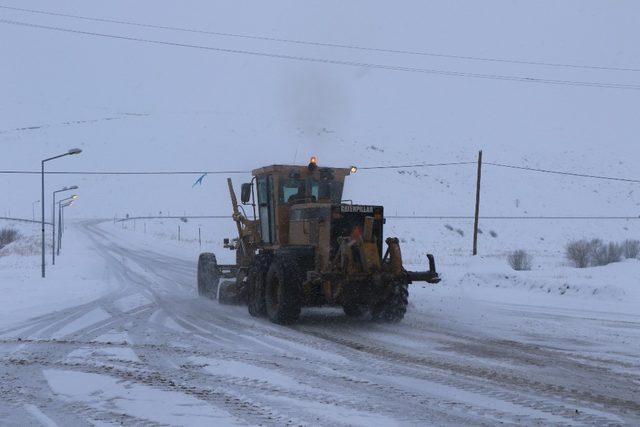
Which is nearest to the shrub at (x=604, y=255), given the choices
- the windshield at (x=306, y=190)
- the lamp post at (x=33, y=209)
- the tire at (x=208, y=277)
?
the tire at (x=208, y=277)

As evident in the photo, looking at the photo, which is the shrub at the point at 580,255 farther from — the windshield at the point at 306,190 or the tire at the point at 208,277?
the windshield at the point at 306,190

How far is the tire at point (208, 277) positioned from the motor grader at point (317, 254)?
2.54 meters

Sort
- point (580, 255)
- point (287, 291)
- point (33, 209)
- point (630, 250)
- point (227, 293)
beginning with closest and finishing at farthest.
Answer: point (287, 291), point (227, 293), point (580, 255), point (630, 250), point (33, 209)

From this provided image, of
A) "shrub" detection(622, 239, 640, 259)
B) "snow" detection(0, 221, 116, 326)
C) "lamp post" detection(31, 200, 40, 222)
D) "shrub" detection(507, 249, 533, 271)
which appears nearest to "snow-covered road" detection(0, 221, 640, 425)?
"snow" detection(0, 221, 116, 326)

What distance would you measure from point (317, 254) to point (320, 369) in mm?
4840

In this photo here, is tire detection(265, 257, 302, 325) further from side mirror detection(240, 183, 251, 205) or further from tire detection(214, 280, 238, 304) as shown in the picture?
tire detection(214, 280, 238, 304)

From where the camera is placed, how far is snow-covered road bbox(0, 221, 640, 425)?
713cm

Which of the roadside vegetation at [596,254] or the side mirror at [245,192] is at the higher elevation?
the side mirror at [245,192]

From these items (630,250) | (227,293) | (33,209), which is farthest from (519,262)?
(33,209)

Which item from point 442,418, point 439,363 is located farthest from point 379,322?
point 442,418

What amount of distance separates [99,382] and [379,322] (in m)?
6.73

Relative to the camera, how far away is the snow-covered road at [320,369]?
23.4 ft

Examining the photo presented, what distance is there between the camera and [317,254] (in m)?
14.0

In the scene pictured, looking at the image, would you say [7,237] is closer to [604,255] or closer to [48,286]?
[48,286]
